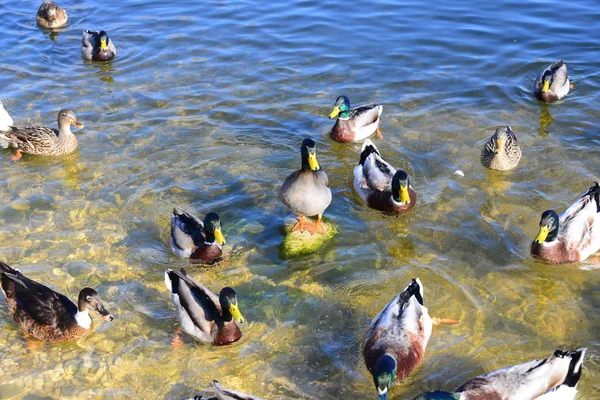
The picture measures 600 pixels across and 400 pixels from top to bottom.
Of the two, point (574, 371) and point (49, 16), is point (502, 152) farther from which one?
point (49, 16)

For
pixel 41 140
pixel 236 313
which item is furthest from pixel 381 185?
pixel 41 140

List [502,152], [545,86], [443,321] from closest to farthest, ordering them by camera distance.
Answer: [443,321], [502,152], [545,86]

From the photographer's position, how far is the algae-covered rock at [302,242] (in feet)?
27.1

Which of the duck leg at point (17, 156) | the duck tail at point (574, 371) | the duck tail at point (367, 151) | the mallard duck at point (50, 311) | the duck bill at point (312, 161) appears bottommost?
the mallard duck at point (50, 311)

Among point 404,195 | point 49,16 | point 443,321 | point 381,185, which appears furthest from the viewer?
point 49,16

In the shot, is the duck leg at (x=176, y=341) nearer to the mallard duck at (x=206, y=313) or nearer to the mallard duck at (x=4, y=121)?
the mallard duck at (x=206, y=313)

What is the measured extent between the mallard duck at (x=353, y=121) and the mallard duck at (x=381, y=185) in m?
0.98

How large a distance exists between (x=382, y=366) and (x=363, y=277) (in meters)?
2.10

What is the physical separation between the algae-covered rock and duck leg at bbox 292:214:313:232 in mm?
59

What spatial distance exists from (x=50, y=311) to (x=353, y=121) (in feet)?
18.9

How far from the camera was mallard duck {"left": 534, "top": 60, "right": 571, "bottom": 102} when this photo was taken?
1162cm

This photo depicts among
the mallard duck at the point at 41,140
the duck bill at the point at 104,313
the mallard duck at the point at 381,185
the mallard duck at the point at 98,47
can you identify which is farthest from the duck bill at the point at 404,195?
the mallard duck at the point at 98,47

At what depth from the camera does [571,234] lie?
796cm

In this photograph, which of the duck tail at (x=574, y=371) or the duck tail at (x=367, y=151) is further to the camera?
the duck tail at (x=367, y=151)
